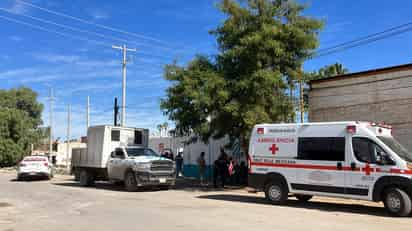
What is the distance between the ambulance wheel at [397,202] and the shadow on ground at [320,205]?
17.4 inches

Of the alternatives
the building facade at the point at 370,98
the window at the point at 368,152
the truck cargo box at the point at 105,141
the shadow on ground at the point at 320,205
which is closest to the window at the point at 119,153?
the truck cargo box at the point at 105,141

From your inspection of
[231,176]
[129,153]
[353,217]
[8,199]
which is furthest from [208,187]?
[353,217]

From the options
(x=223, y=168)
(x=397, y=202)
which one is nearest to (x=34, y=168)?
(x=223, y=168)

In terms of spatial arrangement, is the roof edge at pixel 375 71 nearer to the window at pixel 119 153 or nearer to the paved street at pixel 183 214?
the paved street at pixel 183 214

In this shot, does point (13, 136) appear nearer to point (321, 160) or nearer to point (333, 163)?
point (321, 160)

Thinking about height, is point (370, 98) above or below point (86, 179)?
above

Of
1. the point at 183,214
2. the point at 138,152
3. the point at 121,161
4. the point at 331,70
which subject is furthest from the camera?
the point at 331,70

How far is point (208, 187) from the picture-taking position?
71.1 feet

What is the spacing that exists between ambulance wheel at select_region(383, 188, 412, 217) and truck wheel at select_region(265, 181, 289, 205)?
325 centimetres

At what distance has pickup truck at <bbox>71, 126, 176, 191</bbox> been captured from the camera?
63.9 ft

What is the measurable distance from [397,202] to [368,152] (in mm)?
1583

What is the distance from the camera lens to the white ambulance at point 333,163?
12.3 meters

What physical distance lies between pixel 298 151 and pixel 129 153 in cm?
896

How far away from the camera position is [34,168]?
2759 centimetres
